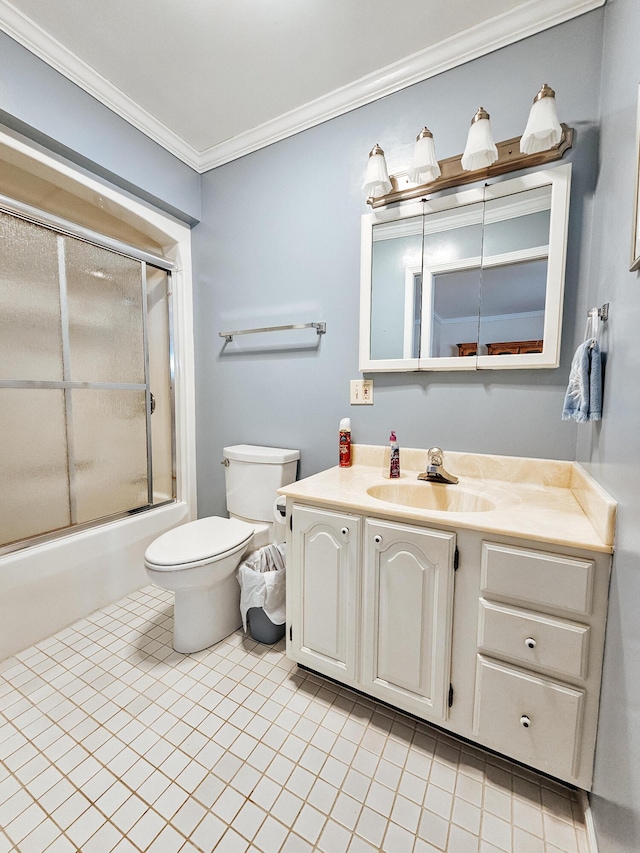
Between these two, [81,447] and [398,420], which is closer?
[398,420]

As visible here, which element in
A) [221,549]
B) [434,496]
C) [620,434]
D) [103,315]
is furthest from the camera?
[103,315]

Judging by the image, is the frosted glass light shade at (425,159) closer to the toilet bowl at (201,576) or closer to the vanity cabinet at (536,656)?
the vanity cabinet at (536,656)

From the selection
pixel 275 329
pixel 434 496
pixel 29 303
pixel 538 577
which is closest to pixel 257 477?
pixel 275 329

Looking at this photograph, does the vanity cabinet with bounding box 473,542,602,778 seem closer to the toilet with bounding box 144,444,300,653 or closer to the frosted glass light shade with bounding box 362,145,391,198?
the toilet with bounding box 144,444,300,653

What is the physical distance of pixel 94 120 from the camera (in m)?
1.58

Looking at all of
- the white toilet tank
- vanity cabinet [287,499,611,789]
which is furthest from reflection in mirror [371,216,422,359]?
vanity cabinet [287,499,611,789]

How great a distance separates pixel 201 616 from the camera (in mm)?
1502

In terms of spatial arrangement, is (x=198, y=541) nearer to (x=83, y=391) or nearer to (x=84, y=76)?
(x=83, y=391)

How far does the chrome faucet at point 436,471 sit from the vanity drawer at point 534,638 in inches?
18.8

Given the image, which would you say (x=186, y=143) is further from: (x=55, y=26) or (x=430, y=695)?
(x=430, y=695)

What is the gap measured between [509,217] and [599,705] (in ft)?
4.95

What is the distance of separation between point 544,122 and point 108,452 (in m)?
2.35

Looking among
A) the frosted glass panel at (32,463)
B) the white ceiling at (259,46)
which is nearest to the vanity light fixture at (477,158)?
the white ceiling at (259,46)

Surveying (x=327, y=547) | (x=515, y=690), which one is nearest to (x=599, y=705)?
(x=515, y=690)
